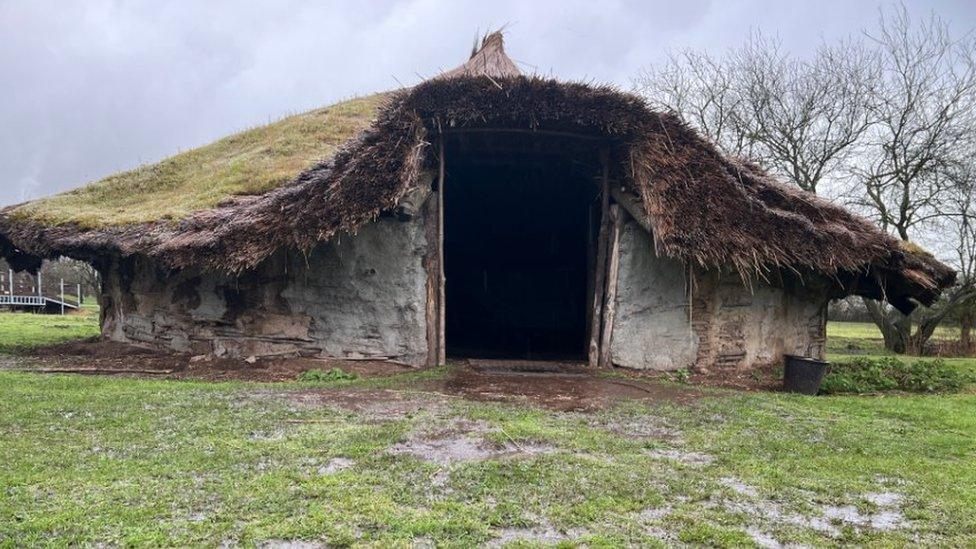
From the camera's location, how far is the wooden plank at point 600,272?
981 centimetres

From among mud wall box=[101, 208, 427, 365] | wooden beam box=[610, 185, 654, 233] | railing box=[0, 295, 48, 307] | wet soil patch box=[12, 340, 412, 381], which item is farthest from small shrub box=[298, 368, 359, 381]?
railing box=[0, 295, 48, 307]

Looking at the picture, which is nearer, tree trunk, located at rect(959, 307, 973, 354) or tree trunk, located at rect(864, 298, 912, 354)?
tree trunk, located at rect(959, 307, 973, 354)

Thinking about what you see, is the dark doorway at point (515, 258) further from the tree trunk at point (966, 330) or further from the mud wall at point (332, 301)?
the tree trunk at point (966, 330)

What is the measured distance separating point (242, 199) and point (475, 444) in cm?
749

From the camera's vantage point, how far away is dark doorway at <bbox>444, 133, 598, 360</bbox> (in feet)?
47.6

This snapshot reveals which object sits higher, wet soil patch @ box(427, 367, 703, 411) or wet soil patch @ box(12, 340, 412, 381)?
wet soil patch @ box(12, 340, 412, 381)

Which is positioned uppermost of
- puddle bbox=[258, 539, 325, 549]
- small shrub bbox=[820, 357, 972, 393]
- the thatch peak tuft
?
the thatch peak tuft

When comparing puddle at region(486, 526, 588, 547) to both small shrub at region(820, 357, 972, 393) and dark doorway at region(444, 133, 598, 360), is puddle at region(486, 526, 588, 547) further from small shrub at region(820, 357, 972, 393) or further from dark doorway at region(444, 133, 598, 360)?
dark doorway at region(444, 133, 598, 360)

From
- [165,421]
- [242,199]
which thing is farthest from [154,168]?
[165,421]

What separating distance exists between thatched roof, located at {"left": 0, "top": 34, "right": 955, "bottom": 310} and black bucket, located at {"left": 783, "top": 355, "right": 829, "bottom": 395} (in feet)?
3.86

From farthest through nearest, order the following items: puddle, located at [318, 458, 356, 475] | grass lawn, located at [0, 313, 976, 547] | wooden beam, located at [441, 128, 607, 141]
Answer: wooden beam, located at [441, 128, 607, 141], puddle, located at [318, 458, 356, 475], grass lawn, located at [0, 313, 976, 547]

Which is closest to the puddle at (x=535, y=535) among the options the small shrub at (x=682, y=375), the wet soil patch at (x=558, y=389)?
the wet soil patch at (x=558, y=389)

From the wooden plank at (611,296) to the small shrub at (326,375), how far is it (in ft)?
11.1

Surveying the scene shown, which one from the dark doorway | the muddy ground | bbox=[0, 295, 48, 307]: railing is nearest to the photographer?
the muddy ground
